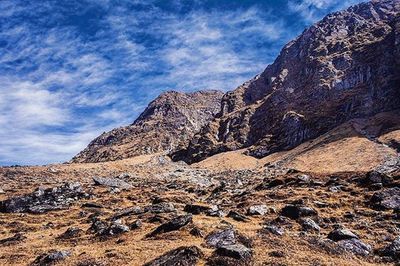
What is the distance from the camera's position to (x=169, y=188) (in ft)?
221

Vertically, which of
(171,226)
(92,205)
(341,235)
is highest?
(92,205)

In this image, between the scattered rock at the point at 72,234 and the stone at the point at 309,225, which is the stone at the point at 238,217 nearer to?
the stone at the point at 309,225

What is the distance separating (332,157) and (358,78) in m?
55.2

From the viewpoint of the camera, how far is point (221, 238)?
25922 mm

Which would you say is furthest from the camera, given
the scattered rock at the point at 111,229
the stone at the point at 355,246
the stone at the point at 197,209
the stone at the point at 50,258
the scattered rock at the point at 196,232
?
the stone at the point at 197,209

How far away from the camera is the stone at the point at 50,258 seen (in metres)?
24.8

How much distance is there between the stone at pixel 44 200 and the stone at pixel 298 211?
3025 cm

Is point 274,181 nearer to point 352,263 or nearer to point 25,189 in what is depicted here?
point 352,263

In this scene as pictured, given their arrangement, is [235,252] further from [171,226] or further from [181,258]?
[171,226]

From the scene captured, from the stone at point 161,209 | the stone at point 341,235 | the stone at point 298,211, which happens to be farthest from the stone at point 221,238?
the stone at point 161,209

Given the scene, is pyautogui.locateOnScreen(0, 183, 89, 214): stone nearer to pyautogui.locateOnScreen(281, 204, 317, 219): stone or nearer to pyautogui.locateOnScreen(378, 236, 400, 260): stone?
pyautogui.locateOnScreen(281, 204, 317, 219): stone

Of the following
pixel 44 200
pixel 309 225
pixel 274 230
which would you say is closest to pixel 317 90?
pixel 44 200

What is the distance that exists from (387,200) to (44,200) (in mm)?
41965

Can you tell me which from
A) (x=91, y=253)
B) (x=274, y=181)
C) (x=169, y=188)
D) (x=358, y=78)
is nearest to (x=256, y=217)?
(x=91, y=253)
